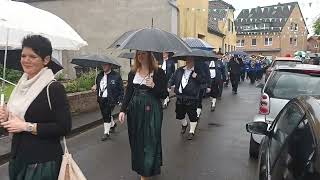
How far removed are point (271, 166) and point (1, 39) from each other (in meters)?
2.91

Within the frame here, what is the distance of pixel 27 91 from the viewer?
139 inches

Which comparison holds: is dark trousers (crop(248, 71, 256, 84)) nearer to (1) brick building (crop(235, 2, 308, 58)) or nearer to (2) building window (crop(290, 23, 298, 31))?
(1) brick building (crop(235, 2, 308, 58))

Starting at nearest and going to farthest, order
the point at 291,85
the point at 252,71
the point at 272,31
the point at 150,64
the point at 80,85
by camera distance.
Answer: the point at 150,64
the point at 291,85
the point at 80,85
the point at 252,71
the point at 272,31

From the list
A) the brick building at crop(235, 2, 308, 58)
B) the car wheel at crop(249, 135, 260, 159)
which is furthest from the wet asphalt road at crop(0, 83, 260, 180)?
the brick building at crop(235, 2, 308, 58)

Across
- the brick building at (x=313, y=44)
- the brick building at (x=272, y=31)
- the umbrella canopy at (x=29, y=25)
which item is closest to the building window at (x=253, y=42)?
the brick building at (x=272, y=31)

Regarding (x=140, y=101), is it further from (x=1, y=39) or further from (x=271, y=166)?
(x=271, y=166)

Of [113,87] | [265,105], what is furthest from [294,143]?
[113,87]

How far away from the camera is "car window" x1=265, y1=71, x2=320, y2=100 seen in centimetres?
720

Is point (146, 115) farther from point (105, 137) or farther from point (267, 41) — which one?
point (267, 41)

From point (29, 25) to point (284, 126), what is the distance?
2.37 meters

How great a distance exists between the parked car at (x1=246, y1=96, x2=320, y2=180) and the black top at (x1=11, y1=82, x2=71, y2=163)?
153 centimetres

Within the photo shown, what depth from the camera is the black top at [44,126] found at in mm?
3494

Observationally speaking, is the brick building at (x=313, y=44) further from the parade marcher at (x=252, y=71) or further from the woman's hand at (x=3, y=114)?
the woman's hand at (x=3, y=114)

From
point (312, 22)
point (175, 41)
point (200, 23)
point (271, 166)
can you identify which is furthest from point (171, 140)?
point (312, 22)
